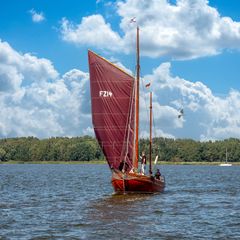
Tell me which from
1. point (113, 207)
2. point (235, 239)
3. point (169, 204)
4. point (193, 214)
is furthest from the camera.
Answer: point (169, 204)

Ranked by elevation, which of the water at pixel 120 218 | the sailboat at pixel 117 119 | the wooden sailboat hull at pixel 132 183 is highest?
the sailboat at pixel 117 119

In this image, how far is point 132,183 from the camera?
4862cm

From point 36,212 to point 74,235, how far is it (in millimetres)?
10078

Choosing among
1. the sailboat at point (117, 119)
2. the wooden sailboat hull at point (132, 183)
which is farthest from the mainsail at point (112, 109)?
the wooden sailboat hull at point (132, 183)

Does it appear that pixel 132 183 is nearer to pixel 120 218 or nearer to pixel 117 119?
pixel 117 119

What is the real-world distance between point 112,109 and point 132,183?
7070 mm

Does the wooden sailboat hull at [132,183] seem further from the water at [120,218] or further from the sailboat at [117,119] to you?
the water at [120,218]

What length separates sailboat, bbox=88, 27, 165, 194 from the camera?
49.0 meters

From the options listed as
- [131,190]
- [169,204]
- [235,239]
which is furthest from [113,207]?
[235,239]

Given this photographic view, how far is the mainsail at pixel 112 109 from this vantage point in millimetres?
49062

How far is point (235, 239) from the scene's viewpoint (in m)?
27.0

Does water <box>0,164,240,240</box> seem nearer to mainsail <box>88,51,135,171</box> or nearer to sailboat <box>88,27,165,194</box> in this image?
sailboat <box>88,27,165,194</box>

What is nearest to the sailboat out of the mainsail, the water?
the mainsail

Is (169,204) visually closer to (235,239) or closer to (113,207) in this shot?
(113,207)
